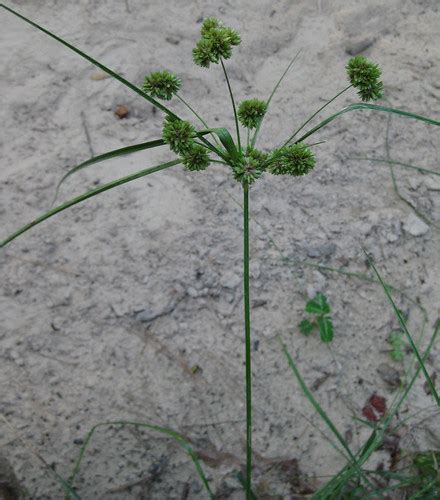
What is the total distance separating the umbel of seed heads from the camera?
95 cm

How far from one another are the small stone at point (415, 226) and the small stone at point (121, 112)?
107 centimetres

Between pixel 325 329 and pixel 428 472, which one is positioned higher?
pixel 325 329

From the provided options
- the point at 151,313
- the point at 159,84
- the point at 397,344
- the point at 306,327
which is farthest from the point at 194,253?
the point at 159,84

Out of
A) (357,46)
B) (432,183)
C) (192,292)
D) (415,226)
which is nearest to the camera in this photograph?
(192,292)

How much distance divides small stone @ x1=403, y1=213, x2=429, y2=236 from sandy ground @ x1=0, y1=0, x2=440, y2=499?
1 centimetres

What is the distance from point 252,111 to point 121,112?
1.12 m

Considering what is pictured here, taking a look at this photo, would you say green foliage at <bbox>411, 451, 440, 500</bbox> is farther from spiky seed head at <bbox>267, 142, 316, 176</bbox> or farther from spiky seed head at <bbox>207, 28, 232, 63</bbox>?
spiky seed head at <bbox>207, 28, 232, 63</bbox>

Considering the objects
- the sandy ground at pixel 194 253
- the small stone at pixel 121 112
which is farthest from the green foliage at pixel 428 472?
the small stone at pixel 121 112

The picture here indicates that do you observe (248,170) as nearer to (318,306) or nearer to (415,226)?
(318,306)

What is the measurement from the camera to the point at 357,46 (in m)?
2.26

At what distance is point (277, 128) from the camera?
2.05 meters

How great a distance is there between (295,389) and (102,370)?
0.54 metres

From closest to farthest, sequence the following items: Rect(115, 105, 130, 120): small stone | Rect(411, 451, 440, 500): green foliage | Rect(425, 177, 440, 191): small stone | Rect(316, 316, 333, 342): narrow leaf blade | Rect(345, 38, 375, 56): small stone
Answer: Rect(411, 451, 440, 500): green foliage, Rect(316, 316, 333, 342): narrow leaf blade, Rect(425, 177, 440, 191): small stone, Rect(115, 105, 130, 120): small stone, Rect(345, 38, 375, 56): small stone

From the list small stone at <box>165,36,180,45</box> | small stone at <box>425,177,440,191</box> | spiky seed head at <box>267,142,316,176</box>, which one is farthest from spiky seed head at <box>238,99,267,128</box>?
small stone at <box>165,36,180,45</box>
